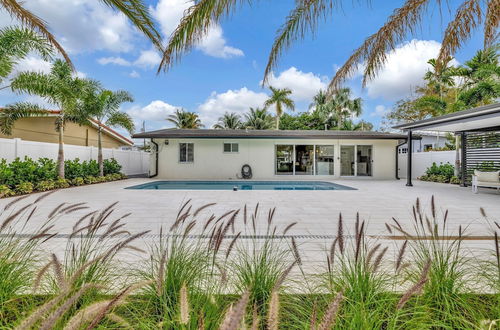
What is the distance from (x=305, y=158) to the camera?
1753cm

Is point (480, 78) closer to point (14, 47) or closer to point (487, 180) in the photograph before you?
point (487, 180)

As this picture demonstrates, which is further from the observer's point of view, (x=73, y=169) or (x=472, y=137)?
(x=73, y=169)

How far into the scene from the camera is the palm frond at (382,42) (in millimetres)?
4332

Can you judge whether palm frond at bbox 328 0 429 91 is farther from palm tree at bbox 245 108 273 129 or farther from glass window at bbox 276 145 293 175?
palm tree at bbox 245 108 273 129

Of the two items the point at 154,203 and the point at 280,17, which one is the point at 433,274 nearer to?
the point at 280,17

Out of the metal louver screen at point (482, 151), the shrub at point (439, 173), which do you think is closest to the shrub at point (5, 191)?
the metal louver screen at point (482, 151)

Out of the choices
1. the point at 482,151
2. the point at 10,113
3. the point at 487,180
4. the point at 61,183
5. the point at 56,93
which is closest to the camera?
the point at 487,180

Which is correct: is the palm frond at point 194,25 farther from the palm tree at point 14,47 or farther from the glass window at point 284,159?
the glass window at point 284,159

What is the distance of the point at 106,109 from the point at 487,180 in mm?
17032

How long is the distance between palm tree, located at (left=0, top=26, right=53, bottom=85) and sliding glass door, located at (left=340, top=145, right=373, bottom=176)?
15.6m

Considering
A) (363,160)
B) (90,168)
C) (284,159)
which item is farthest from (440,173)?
(90,168)

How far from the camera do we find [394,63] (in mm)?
5012

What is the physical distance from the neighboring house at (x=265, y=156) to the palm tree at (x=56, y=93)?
5.42 meters

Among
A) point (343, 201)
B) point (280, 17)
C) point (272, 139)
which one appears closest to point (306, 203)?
point (343, 201)
